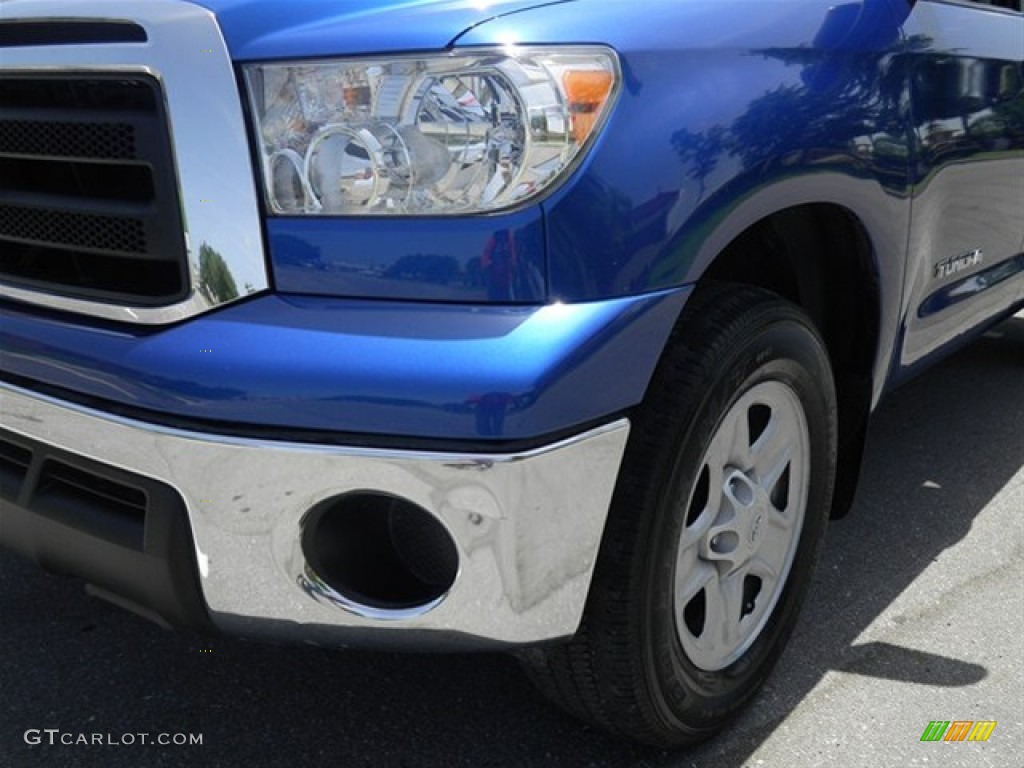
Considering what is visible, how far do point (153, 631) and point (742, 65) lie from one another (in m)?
1.86

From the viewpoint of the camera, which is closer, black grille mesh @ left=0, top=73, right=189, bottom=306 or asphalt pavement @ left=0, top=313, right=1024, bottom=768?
black grille mesh @ left=0, top=73, right=189, bottom=306

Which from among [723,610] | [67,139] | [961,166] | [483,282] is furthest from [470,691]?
[961,166]

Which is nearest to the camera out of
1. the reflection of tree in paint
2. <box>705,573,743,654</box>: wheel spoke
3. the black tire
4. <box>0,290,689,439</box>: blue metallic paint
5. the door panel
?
<box>0,290,689,439</box>: blue metallic paint

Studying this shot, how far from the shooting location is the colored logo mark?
2.21 m

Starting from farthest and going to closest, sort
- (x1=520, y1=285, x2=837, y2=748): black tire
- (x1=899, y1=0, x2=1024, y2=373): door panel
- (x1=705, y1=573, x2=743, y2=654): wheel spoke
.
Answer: (x1=899, y1=0, x2=1024, y2=373): door panel
(x1=705, y1=573, x2=743, y2=654): wheel spoke
(x1=520, y1=285, x2=837, y2=748): black tire

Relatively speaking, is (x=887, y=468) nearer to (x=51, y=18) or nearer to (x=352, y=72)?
(x=352, y=72)

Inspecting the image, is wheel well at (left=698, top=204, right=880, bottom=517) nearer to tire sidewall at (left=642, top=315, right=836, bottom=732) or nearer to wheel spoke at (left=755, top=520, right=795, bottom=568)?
tire sidewall at (left=642, top=315, right=836, bottom=732)

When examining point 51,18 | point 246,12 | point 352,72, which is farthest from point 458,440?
point 51,18

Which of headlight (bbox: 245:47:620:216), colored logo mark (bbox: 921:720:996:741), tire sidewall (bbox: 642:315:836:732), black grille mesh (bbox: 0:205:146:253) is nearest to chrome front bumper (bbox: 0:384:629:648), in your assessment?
tire sidewall (bbox: 642:315:836:732)

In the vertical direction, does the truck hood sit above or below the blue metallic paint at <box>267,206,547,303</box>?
above

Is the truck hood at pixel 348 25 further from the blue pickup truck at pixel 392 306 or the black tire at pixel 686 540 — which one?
the black tire at pixel 686 540

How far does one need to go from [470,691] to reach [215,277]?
117 centimetres

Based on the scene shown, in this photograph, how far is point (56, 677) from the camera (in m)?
2.36
